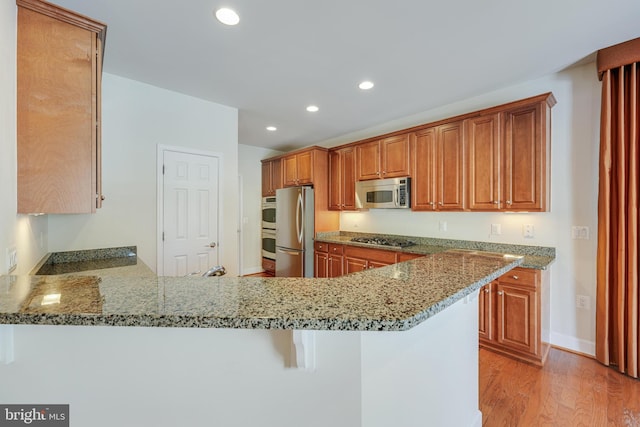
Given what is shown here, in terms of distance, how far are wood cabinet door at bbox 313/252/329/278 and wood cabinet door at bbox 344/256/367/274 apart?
42 cm

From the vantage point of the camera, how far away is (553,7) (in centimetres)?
177

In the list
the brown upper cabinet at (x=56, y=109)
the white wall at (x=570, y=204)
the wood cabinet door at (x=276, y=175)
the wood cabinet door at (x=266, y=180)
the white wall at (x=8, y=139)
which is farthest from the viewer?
the wood cabinet door at (x=266, y=180)

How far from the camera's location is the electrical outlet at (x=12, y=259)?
52.5 inches

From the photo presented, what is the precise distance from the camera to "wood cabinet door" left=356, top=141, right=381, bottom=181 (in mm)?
3867

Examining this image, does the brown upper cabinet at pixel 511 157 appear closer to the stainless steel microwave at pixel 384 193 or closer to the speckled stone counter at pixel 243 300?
the stainless steel microwave at pixel 384 193

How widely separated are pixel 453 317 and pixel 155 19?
268 cm

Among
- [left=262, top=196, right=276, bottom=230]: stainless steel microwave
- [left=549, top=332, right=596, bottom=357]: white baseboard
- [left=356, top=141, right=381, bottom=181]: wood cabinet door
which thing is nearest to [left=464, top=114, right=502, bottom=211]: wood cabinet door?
[left=356, top=141, right=381, bottom=181]: wood cabinet door

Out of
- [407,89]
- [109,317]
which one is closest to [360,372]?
[109,317]

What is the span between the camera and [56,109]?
1.53 m

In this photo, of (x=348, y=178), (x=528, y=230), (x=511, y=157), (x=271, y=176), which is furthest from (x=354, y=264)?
(x=271, y=176)

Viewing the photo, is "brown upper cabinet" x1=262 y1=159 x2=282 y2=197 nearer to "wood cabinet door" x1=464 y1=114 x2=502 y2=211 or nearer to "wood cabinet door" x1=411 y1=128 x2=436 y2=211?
"wood cabinet door" x1=411 y1=128 x2=436 y2=211

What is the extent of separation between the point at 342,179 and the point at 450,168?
1.69 metres

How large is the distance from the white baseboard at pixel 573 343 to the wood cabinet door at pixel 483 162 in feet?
4.47

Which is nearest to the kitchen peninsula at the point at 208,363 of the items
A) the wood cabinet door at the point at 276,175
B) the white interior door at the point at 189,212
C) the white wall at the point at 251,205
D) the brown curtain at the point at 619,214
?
the white interior door at the point at 189,212
